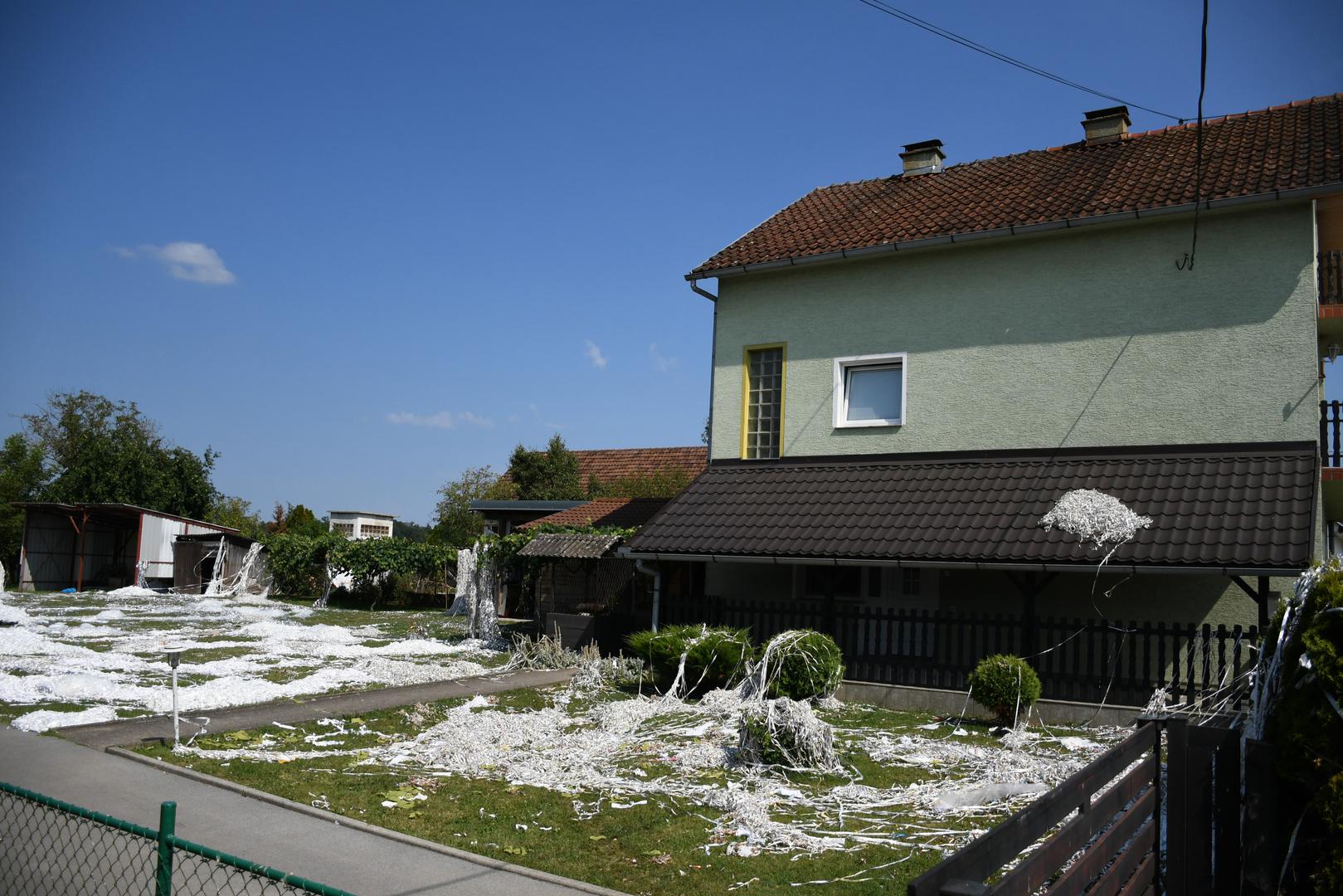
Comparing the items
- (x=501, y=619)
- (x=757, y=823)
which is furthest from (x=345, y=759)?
(x=501, y=619)

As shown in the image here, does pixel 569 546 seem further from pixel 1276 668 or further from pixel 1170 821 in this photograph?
pixel 1276 668

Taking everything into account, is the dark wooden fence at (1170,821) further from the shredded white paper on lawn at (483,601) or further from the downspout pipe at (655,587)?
the shredded white paper on lawn at (483,601)

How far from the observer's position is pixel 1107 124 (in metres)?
18.8

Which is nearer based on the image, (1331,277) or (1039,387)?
(1039,387)

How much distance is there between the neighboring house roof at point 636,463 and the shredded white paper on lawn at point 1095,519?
2295cm

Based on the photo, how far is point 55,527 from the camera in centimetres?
3800

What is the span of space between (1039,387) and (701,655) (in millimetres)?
6988

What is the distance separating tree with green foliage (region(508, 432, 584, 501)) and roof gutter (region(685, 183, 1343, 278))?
877 inches

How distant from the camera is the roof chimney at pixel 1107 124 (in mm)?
18641

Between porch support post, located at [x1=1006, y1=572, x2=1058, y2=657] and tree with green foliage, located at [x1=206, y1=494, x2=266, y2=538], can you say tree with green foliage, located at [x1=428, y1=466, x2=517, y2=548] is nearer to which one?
tree with green foliage, located at [x1=206, y1=494, x2=266, y2=538]

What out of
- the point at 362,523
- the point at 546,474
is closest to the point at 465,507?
the point at 546,474

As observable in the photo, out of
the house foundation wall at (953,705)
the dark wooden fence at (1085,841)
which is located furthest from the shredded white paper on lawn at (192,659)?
the dark wooden fence at (1085,841)

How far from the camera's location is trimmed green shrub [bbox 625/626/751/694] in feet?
Result: 43.3

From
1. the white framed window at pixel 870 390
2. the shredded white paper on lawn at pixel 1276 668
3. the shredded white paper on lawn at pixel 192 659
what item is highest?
the white framed window at pixel 870 390
